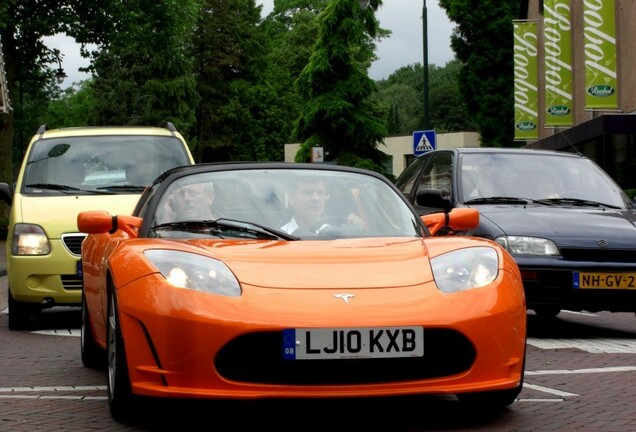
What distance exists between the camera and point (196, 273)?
5719 millimetres

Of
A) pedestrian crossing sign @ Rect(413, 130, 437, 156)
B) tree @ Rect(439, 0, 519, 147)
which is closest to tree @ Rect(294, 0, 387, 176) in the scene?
tree @ Rect(439, 0, 519, 147)

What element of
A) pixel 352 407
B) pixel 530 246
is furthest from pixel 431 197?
pixel 352 407

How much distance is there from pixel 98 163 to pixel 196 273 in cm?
680

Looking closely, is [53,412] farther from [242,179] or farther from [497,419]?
[497,419]

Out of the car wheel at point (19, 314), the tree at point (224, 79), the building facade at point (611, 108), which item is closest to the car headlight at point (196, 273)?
the car wheel at point (19, 314)

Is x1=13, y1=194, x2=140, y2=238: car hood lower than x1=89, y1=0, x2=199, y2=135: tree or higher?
lower

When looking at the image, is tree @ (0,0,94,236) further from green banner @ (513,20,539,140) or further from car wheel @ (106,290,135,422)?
car wheel @ (106,290,135,422)

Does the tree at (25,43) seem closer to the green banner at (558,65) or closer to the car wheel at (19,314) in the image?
the green banner at (558,65)

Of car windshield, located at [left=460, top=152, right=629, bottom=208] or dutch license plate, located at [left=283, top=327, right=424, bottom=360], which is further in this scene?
car windshield, located at [left=460, top=152, right=629, bottom=208]

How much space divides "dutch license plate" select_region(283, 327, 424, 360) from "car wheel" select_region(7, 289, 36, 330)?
6515mm

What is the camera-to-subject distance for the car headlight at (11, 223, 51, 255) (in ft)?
36.7

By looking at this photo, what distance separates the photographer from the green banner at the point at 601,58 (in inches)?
1312

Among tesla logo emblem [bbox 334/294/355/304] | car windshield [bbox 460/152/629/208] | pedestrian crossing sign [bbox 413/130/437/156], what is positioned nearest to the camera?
tesla logo emblem [bbox 334/294/355/304]

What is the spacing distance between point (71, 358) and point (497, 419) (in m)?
4.02
